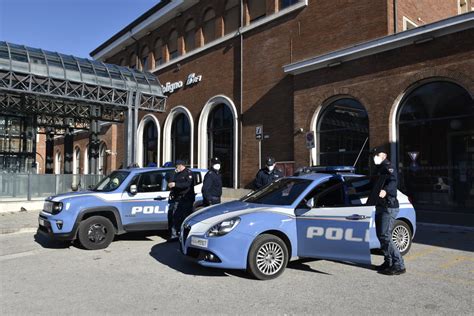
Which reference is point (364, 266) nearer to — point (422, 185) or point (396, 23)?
point (422, 185)

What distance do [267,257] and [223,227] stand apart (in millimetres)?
761

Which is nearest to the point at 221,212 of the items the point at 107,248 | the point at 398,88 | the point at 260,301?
the point at 260,301

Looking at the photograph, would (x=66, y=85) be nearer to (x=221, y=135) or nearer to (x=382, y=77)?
(x=221, y=135)

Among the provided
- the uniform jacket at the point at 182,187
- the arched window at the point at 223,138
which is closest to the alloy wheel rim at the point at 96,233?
the uniform jacket at the point at 182,187

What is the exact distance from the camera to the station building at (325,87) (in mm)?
12398

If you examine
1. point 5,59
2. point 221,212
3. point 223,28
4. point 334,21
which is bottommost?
point 221,212

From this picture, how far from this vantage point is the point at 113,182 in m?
9.05

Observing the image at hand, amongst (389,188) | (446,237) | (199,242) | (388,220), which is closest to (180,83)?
(446,237)

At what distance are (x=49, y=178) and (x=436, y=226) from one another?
1473 cm

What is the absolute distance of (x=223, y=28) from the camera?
73.3 feet

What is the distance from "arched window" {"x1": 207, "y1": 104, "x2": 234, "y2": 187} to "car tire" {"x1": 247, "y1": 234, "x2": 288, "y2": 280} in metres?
15.3

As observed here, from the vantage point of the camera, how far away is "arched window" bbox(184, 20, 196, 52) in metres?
25.0

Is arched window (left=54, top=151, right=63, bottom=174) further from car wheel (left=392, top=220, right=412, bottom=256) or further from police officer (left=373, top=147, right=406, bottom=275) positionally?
police officer (left=373, top=147, right=406, bottom=275)

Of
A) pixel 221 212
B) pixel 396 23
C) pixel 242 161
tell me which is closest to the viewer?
pixel 221 212
